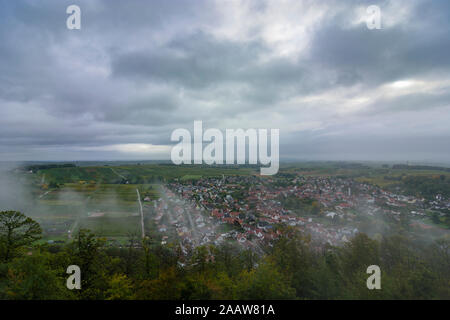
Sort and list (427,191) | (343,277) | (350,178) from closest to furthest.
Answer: (343,277)
(427,191)
(350,178)

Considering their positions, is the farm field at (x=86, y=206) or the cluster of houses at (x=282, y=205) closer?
the farm field at (x=86, y=206)

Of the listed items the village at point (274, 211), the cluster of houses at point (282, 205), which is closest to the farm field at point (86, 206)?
the village at point (274, 211)

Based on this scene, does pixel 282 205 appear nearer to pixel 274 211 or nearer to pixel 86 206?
pixel 274 211

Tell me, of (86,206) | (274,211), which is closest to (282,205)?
(274,211)

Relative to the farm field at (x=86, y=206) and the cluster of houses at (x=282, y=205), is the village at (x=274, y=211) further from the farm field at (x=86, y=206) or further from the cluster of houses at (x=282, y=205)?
the farm field at (x=86, y=206)

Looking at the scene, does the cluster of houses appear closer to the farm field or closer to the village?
the village

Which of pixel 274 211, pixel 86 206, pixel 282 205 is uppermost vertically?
pixel 86 206

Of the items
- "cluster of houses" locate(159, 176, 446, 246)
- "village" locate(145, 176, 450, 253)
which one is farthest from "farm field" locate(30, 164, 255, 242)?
"cluster of houses" locate(159, 176, 446, 246)

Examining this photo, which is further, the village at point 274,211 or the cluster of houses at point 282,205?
the cluster of houses at point 282,205
